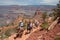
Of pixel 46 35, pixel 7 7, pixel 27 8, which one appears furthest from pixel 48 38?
pixel 7 7

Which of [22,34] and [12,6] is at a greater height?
[22,34]

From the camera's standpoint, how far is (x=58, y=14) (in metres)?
20.2

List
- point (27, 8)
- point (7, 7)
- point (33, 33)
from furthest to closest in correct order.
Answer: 1. point (7, 7)
2. point (27, 8)
3. point (33, 33)

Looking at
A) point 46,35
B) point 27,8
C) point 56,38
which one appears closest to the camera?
point 56,38

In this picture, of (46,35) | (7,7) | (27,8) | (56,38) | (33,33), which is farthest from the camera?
(7,7)

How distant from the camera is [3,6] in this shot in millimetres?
138250

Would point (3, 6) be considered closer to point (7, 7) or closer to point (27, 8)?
point (7, 7)

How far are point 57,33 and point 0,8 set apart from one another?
116 m

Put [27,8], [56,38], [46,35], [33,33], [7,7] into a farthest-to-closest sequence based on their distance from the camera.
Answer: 1. [7,7]
2. [27,8]
3. [33,33]
4. [46,35]
5. [56,38]

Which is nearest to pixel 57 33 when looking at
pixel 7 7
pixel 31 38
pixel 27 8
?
pixel 31 38

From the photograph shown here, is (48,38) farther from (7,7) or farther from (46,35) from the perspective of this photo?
(7,7)

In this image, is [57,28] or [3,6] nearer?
[57,28]

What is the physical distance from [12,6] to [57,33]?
125386 millimetres

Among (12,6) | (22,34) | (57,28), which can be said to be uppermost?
(57,28)
